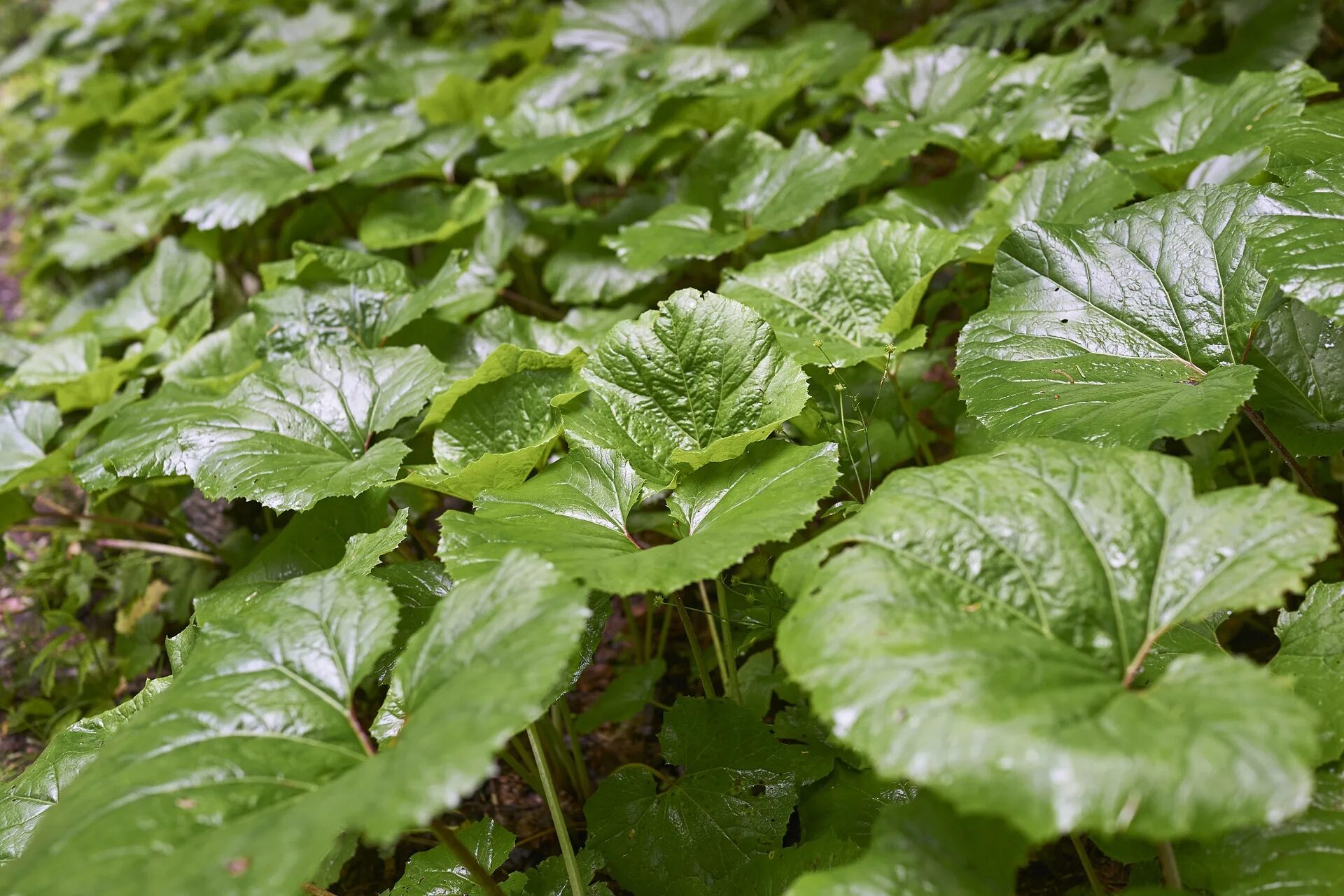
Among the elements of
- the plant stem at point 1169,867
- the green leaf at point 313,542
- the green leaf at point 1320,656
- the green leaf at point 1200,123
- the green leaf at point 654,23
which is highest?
the green leaf at point 654,23

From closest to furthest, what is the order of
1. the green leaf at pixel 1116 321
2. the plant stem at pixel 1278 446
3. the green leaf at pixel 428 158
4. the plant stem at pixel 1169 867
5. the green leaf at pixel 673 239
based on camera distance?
1. the plant stem at pixel 1169 867
2. the green leaf at pixel 1116 321
3. the plant stem at pixel 1278 446
4. the green leaf at pixel 673 239
5. the green leaf at pixel 428 158

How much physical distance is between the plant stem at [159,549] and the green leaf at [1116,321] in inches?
83.0

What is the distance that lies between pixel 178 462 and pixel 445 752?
135 cm

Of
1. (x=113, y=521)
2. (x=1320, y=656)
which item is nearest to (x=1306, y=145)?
(x=1320, y=656)

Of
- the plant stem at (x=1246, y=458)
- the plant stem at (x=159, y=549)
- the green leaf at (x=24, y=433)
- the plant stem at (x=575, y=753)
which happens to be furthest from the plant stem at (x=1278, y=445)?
the green leaf at (x=24, y=433)

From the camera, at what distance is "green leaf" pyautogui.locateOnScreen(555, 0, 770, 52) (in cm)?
405

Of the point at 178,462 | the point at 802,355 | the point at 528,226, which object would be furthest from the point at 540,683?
the point at 528,226

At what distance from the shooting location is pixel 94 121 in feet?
18.9

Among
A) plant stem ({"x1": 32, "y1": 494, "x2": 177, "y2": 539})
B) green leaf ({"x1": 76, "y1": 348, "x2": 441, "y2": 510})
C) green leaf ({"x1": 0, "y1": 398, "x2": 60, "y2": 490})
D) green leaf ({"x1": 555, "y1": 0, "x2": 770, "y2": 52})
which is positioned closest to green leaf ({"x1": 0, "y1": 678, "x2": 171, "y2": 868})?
green leaf ({"x1": 76, "y1": 348, "x2": 441, "y2": 510})

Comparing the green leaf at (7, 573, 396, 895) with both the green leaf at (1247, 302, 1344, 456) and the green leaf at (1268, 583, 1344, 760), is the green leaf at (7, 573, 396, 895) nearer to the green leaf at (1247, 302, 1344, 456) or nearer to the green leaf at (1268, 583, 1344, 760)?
the green leaf at (1268, 583, 1344, 760)

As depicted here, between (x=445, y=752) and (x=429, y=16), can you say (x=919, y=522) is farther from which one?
(x=429, y=16)

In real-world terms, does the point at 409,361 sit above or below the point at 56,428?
above

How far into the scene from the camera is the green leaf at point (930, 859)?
101 centimetres

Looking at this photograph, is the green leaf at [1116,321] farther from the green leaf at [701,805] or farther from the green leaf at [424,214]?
the green leaf at [424,214]
